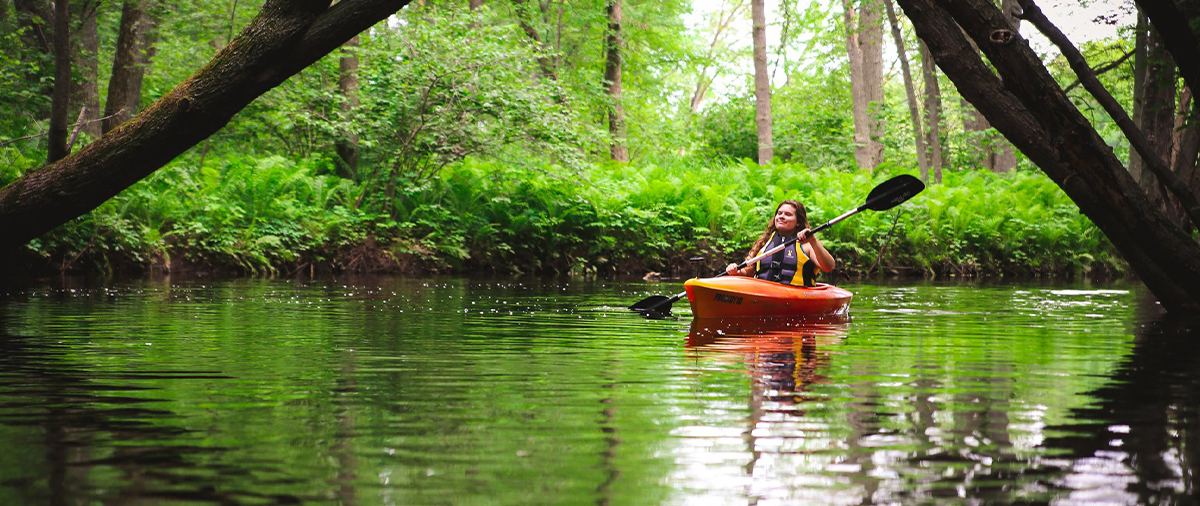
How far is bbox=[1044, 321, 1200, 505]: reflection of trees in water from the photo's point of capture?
246 centimetres

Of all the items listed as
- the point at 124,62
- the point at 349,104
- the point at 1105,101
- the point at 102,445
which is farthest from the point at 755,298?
the point at 349,104

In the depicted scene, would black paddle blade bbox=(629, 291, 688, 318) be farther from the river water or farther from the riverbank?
the riverbank

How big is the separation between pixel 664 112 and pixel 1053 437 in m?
30.2

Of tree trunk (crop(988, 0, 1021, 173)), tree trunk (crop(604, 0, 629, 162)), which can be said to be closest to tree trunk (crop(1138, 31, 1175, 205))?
tree trunk (crop(988, 0, 1021, 173))

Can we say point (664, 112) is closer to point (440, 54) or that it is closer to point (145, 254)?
point (440, 54)

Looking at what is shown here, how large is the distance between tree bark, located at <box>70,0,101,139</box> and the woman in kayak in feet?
33.9

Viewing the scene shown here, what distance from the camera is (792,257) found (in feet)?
29.2

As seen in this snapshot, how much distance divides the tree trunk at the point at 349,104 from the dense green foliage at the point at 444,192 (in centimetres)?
10

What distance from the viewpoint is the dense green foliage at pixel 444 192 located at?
1469 cm

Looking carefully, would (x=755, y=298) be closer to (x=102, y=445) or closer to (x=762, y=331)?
(x=762, y=331)

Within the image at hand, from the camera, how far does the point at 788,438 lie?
306 cm

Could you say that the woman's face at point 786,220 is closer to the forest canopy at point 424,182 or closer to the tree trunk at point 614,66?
the forest canopy at point 424,182

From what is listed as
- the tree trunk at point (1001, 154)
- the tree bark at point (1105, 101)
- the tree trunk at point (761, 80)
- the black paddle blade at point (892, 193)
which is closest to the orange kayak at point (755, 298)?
the black paddle blade at point (892, 193)

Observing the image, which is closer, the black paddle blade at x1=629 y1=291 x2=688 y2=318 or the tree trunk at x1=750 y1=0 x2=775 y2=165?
the black paddle blade at x1=629 y1=291 x2=688 y2=318
